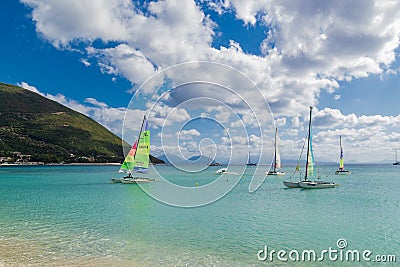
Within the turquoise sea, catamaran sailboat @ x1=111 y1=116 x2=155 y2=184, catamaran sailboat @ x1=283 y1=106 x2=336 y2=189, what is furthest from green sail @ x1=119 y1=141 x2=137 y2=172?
catamaran sailboat @ x1=283 y1=106 x2=336 y2=189

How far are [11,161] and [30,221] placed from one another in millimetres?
163777

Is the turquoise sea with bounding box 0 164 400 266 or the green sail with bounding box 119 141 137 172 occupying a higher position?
the green sail with bounding box 119 141 137 172

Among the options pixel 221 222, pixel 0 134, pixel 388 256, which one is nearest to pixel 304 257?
pixel 388 256

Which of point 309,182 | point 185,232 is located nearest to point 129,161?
point 309,182

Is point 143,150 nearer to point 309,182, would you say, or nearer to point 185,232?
point 309,182

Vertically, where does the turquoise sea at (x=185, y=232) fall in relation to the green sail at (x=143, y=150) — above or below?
below

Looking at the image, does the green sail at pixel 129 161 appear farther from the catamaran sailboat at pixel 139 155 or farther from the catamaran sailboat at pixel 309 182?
the catamaran sailboat at pixel 309 182

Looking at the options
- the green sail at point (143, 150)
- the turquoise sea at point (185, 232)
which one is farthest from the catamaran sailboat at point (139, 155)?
the turquoise sea at point (185, 232)

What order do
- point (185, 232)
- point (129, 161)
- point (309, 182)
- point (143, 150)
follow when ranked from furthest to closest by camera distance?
point (129, 161) → point (143, 150) → point (309, 182) → point (185, 232)

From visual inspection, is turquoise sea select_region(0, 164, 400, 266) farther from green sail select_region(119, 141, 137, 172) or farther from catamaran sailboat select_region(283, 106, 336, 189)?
green sail select_region(119, 141, 137, 172)

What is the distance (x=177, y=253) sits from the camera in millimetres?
15062

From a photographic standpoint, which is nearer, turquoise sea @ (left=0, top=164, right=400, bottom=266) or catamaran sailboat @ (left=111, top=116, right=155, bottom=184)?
turquoise sea @ (left=0, top=164, right=400, bottom=266)

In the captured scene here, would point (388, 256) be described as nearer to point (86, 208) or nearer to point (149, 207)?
point (149, 207)

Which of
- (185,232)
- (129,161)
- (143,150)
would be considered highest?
(143,150)
